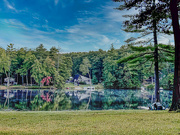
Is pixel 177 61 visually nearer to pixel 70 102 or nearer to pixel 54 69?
pixel 70 102

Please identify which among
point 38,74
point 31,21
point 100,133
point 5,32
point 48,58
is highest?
point 31,21

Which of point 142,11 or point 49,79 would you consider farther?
point 49,79

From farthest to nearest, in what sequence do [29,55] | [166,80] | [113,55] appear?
[113,55] < [29,55] < [166,80]

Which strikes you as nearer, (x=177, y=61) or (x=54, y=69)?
(x=177, y=61)

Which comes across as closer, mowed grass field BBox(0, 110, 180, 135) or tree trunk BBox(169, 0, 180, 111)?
mowed grass field BBox(0, 110, 180, 135)

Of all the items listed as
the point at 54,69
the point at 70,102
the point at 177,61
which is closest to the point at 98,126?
the point at 177,61

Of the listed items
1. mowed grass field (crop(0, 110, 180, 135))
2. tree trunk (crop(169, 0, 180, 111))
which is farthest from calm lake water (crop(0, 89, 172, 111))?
mowed grass field (crop(0, 110, 180, 135))

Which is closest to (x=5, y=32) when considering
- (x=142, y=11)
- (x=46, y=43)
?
(x=46, y=43)

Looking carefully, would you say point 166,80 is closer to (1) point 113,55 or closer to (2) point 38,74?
(1) point 113,55

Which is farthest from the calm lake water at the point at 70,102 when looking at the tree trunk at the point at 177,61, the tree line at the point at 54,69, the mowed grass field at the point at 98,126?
the tree line at the point at 54,69

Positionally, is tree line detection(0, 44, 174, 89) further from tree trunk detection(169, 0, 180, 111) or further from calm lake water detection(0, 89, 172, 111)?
tree trunk detection(169, 0, 180, 111)

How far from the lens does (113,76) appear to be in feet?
156

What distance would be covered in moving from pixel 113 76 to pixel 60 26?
1891 inches

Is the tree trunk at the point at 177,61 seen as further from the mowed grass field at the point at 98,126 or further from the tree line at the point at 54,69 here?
the tree line at the point at 54,69
